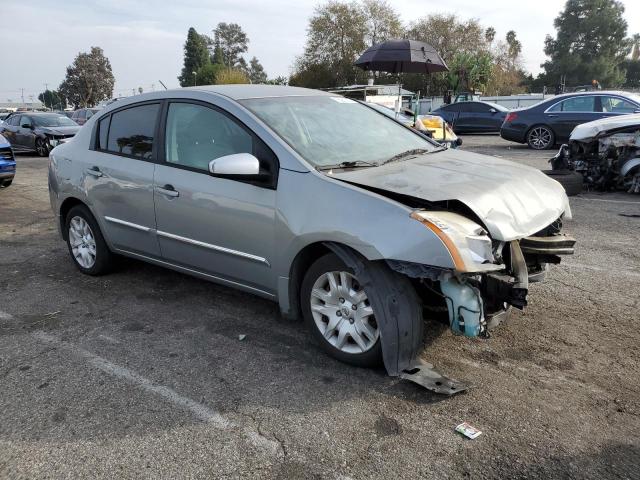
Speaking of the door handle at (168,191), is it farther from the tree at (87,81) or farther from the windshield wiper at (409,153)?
the tree at (87,81)

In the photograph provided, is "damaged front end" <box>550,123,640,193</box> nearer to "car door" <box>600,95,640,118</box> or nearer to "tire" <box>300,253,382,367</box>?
"car door" <box>600,95,640,118</box>

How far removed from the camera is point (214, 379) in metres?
3.24

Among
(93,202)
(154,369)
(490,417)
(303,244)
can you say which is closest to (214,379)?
(154,369)

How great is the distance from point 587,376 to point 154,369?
8.61ft

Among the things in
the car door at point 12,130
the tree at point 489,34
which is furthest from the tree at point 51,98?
the car door at point 12,130

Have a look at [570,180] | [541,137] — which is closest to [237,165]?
[570,180]

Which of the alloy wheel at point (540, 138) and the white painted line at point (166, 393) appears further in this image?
the alloy wheel at point (540, 138)

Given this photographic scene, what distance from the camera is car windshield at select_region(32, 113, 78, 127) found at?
17391 mm

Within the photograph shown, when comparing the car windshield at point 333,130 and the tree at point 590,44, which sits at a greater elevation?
the tree at point 590,44

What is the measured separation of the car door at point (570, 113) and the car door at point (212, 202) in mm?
12427

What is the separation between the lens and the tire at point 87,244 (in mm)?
5008

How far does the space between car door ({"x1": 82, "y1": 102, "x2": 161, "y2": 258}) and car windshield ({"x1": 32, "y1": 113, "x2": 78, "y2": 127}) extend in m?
14.3

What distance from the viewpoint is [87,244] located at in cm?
516

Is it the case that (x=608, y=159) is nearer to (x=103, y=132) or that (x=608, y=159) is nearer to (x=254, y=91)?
(x=254, y=91)
